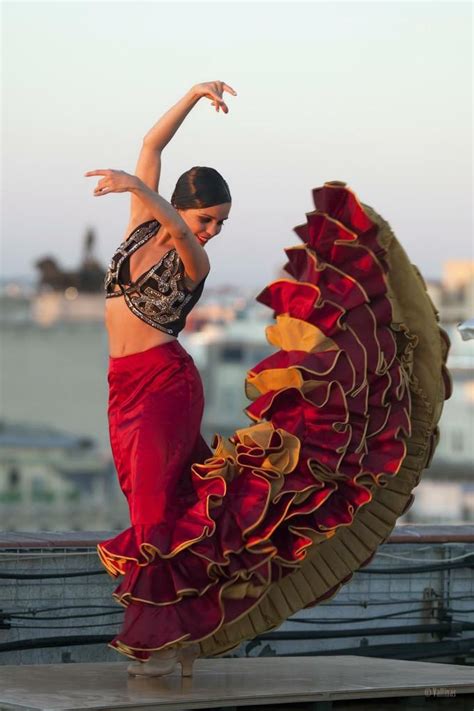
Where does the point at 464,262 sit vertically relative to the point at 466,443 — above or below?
above

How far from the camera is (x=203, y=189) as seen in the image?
26.7 ft

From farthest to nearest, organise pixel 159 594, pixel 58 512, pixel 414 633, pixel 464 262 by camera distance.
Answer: pixel 464 262 → pixel 58 512 → pixel 414 633 → pixel 159 594

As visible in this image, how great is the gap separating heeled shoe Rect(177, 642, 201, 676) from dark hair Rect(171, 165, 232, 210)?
6.13ft

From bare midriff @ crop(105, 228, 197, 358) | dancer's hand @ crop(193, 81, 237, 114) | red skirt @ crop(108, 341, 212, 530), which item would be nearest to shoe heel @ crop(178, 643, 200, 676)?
red skirt @ crop(108, 341, 212, 530)

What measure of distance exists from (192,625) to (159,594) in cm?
19

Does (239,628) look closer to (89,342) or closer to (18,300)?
(89,342)

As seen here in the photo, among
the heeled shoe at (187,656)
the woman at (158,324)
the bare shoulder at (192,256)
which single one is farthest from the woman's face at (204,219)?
the heeled shoe at (187,656)

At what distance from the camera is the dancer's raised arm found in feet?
26.8

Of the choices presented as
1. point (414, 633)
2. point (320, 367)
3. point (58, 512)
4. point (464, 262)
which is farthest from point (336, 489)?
point (464, 262)

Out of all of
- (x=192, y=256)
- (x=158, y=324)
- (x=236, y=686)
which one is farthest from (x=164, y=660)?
(x=192, y=256)

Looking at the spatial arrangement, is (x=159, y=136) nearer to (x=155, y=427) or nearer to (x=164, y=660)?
(x=155, y=427)

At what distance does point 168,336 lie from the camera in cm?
805

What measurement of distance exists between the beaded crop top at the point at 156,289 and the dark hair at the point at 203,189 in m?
0.21

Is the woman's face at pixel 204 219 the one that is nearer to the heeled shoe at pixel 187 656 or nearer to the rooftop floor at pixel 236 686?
the heeled shoe at pixel 187 656
